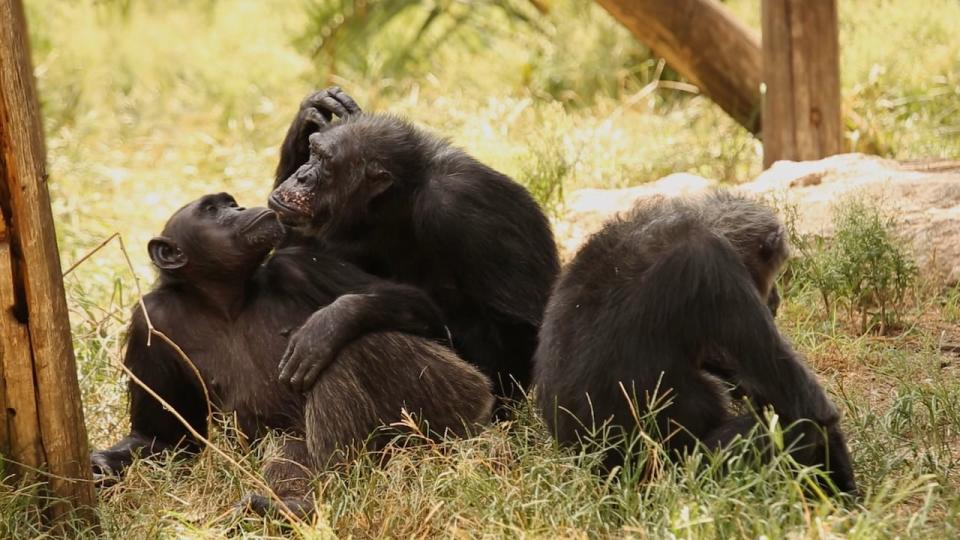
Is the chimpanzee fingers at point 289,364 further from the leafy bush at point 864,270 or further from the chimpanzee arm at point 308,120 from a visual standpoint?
the leafy bush at point 864,270

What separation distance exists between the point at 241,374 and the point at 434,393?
0.72 metres

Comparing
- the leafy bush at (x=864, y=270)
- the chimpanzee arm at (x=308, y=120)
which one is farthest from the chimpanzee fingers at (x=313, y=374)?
the leafy bush at (x=864, y=270)

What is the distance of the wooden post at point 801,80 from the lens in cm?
697

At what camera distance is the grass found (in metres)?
3.56

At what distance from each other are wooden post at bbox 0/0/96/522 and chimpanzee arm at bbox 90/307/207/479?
24.2 inches

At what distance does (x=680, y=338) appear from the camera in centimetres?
372

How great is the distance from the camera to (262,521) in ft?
13.0

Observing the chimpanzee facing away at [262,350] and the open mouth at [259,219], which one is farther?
the open mouth at [259,219]

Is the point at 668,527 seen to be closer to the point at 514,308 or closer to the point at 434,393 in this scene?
the point at 434,393

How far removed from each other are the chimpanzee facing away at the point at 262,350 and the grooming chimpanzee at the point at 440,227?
21 cm

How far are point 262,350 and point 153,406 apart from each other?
1.49ft

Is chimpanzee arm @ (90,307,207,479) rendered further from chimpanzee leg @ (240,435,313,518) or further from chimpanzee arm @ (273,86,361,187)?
chimpanzee arm @ (273,86,361,187)

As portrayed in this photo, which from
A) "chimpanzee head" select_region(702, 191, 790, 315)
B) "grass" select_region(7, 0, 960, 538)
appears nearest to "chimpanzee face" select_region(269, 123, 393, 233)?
"grass" select_region(7, 0, 960, 538)

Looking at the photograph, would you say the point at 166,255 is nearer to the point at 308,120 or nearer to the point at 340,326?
the point at 340,326
